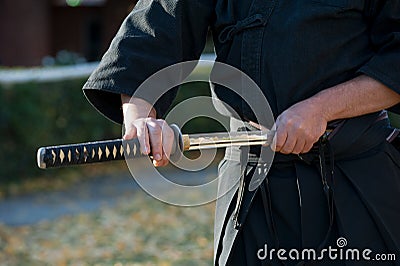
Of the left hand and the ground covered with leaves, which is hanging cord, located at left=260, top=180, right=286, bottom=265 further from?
the ground covered with leaves

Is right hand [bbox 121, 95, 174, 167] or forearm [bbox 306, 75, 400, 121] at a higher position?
forearm [bbox 306, 75, 400, 121]

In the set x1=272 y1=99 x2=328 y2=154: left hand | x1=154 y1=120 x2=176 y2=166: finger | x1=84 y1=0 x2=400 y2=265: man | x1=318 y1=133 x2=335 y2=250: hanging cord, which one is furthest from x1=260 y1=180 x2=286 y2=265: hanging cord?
x1=154 y1=120 x2=176 y2=166: finger

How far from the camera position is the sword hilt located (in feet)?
7.04

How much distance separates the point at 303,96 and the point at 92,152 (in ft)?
2.40

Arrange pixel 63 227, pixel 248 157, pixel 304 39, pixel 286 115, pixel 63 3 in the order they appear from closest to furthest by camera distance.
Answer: pixel 286 115 → pixel 304 39 → pixel 248 157 → pixel 63 227 → pixel 63 3

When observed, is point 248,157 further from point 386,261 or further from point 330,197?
point 386,261

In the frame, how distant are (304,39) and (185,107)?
0.45 m

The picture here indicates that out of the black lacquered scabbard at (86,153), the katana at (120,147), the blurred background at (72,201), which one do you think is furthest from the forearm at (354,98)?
the blurred background at (72,201)

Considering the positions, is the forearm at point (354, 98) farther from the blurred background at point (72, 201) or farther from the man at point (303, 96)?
the blurred background at point (72, 201)

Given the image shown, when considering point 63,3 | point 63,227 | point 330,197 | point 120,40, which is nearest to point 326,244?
point 330,197

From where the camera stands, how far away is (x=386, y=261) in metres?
2.67

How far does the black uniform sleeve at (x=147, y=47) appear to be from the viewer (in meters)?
2.66

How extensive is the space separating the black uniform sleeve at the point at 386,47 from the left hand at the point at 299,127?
22 centimetres

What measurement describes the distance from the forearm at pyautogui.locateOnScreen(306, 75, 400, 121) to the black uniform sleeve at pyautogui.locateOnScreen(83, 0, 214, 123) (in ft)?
1.62
